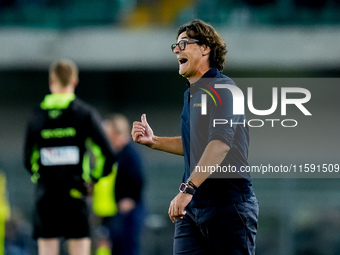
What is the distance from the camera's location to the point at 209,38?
4.26 m

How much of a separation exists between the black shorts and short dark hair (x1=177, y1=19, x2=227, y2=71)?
98.3 inches

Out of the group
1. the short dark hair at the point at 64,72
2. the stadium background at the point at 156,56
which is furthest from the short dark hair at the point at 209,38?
the stadium background at the point at 156,56

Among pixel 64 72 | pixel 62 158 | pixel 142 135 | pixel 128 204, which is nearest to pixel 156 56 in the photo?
pixel 128 204

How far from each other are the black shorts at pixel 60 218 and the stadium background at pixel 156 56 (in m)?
5.12

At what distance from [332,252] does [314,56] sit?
14.9 ft

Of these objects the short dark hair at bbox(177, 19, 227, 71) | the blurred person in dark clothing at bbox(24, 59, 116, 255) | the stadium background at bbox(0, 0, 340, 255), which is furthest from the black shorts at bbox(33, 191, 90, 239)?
the stadium background at bbox(0, 0, 340, 255)

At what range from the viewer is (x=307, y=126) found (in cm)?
1455

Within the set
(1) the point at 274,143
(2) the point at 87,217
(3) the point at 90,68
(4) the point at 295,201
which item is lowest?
(2) the point at 87,217

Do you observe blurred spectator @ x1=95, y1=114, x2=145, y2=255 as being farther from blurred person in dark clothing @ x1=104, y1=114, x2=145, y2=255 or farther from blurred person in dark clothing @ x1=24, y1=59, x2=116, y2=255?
blurred person in dark clothing @ x1=24, y1=59, x2=116, y2=255

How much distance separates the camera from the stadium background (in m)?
13.6

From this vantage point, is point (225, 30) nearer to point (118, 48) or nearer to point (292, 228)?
point (118, 48)

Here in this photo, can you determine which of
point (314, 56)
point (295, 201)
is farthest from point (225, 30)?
point (295, 201)

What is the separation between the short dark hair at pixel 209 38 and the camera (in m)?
4.25

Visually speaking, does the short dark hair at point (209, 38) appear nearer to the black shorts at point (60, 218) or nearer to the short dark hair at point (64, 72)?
the short dark hair at point (64, 72)
